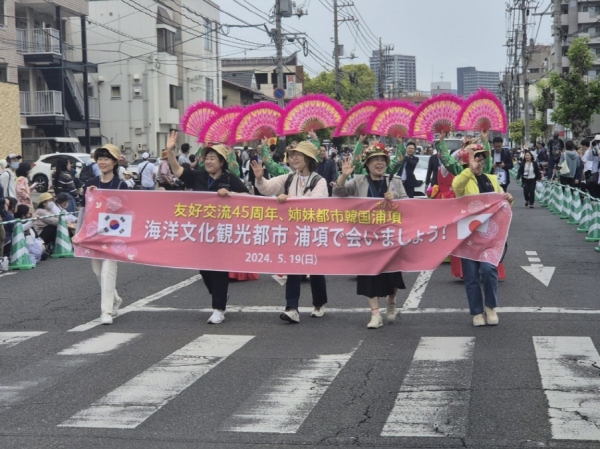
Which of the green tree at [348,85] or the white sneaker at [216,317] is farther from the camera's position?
the green tree at [348,85]

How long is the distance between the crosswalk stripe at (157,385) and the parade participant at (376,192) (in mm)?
1322

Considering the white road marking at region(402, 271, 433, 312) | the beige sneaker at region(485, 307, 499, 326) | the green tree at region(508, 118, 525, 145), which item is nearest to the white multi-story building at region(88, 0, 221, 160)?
the green tree at region(508, 118, 525, 145)

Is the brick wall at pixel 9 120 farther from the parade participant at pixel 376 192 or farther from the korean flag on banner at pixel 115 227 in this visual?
the parade participant at pixel 376 192

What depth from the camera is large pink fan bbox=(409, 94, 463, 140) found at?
980 cm

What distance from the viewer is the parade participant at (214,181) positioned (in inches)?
363

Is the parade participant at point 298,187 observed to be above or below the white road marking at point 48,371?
above

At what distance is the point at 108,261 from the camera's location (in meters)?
9.71

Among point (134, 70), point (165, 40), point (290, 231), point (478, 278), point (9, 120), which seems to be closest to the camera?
point (478, 278)

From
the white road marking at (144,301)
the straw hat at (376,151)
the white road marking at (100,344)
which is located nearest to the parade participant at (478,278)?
the straw hat at (376,151)

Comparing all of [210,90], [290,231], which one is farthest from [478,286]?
[210,90]

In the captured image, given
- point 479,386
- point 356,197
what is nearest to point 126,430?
point 479,386

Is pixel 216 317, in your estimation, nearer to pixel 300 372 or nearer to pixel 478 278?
pixel 300 372

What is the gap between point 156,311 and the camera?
10188mm

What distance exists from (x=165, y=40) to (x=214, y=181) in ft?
151
